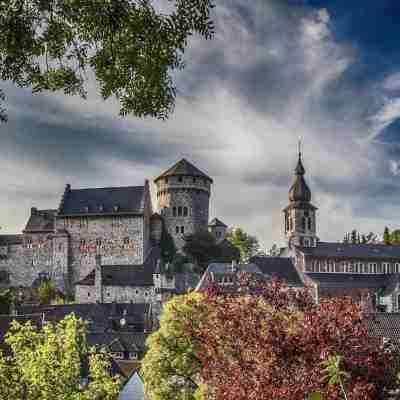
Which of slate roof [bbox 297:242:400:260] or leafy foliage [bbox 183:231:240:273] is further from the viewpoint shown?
slate roof [bbox 297:242:400:260]

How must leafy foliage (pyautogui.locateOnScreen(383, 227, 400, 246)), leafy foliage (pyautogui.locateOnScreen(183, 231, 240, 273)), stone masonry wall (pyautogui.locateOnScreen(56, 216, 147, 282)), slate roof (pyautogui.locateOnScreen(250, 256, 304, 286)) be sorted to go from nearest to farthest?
slate roof (pyautogui.locateOnScreen(250, 256, 304, 286)) → leafy foliage (pyautogui.locateOnScreen(183, 231, 240, 273)) → stone masonry wall (pyautogui.locateOnScreen(56, 216, 147, 282)) → leafy foliage (pyautogui.locateOnScreen(383, 227, 400, 246))

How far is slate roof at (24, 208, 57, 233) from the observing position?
84.0m

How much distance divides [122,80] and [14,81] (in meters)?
1.39

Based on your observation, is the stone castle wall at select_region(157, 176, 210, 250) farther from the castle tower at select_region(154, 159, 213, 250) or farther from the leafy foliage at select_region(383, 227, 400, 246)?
the leafy foliage at select_region(383, 227, 400, 246)

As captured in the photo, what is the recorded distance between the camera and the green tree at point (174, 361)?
85.3 ft

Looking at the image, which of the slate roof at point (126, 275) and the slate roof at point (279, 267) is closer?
the slate roof at point (126, 275)

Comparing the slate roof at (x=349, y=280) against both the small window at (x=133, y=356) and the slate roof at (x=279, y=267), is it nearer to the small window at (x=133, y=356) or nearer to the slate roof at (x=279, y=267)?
the slate roof at (x=279, y=267)

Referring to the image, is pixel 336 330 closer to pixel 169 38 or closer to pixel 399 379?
pixel 399 379

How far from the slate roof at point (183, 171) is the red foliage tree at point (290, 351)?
6936 cm

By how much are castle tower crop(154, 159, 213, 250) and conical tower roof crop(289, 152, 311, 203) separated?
36.1 feet

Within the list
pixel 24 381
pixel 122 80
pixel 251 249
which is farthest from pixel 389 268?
pixel 122 80

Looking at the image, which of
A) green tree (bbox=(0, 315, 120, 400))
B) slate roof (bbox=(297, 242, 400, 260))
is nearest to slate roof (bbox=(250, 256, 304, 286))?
slate roof (bbox=(297, 242, 400, 260))

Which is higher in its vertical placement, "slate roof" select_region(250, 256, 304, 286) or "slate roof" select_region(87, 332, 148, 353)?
"slate roof" select_region(250, 256, 304, 286)

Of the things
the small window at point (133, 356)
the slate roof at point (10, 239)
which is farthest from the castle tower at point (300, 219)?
the small window at point (133, 356)
